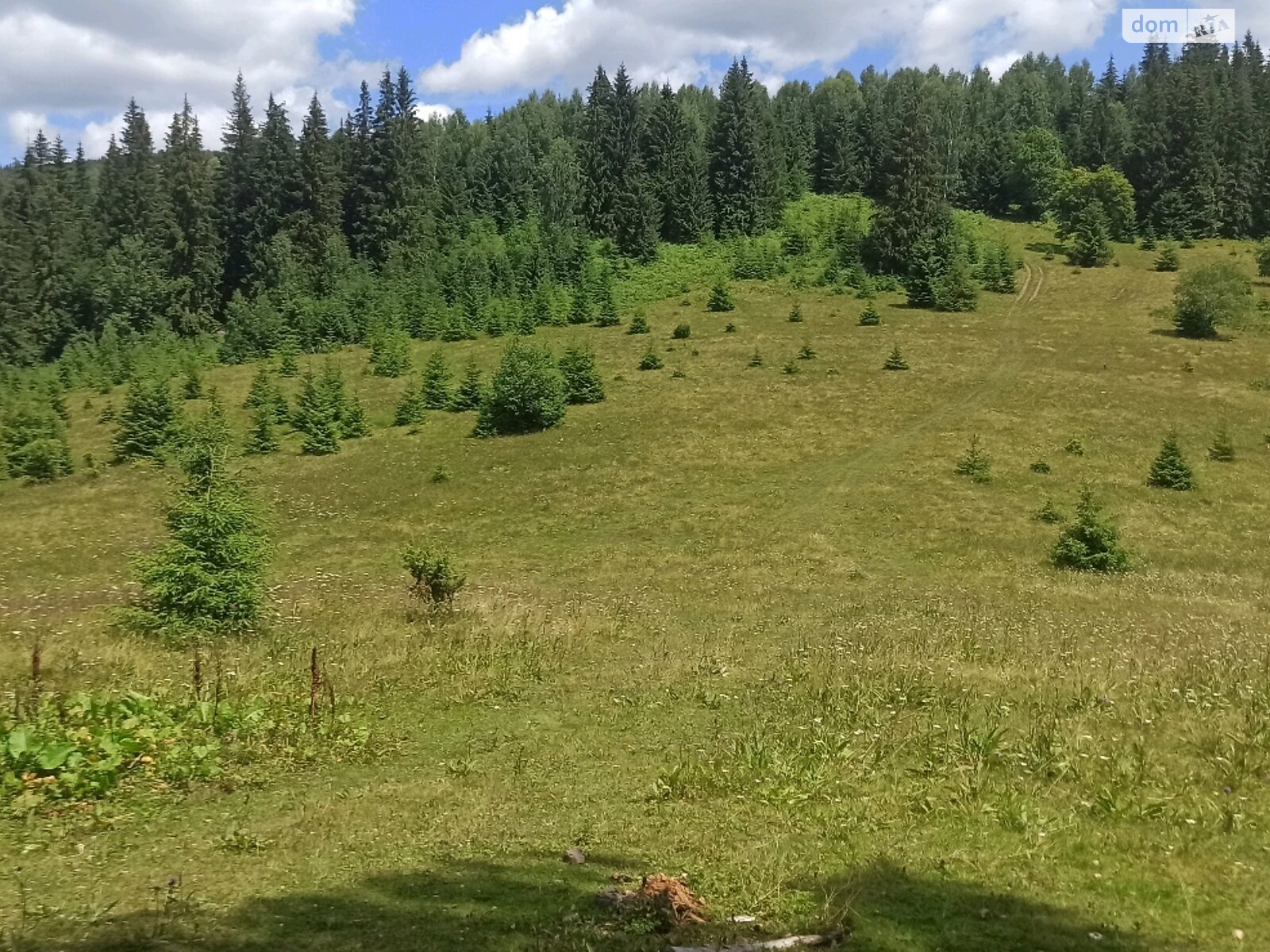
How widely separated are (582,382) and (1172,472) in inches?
1296

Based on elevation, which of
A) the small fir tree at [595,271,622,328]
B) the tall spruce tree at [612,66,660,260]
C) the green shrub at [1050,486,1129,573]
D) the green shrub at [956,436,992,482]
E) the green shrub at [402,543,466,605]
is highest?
the tall spruce tree at [612,66,660,260]

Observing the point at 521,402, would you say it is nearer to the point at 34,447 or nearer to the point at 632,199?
the point at 34,447

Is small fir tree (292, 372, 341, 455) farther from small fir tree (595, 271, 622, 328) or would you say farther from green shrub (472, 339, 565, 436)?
small fir tree (595, 271, 622, 328)

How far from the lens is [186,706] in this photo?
11375 mm

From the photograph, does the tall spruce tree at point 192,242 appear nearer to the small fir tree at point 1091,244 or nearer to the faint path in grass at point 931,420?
the faint path in grass at point 931,420

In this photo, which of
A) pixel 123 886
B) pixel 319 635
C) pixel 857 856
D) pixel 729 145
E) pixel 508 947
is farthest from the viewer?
pixel 729 145

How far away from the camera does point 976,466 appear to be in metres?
42.0

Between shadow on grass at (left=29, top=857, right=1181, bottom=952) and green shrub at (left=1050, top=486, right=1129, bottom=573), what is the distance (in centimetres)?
2522

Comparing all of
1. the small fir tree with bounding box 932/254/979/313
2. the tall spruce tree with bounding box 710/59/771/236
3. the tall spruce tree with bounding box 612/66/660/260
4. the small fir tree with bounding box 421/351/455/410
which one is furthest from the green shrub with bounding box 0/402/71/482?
the tall spruce tree with bounding box 710/59/771/236

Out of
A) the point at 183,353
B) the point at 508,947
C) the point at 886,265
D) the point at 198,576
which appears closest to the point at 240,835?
the point at 508,947

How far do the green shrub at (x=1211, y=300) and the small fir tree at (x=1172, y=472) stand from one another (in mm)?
33577

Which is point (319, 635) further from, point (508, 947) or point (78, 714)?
point (508, 947)

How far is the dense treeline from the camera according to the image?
8650cm

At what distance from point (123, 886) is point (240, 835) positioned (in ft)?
3.71
